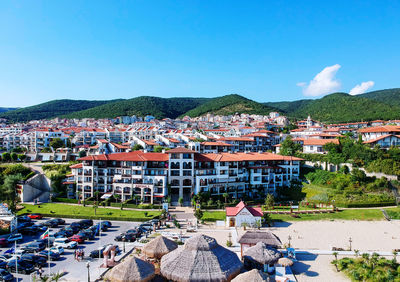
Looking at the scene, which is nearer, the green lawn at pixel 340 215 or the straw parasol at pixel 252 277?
the straw parasol at pixel 252 277

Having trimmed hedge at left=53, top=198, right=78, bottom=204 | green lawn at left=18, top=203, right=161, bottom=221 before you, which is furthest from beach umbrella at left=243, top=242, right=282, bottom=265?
trimmed hedge at left=53, top=198, right=78, bottom=204

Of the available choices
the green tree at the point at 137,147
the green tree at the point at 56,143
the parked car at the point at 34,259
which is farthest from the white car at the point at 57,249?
the green tree at the point at 56,143

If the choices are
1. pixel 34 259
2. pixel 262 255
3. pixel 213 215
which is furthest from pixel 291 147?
pixel 34 259

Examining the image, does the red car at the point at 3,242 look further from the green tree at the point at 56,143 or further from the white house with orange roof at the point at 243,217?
the green tree at the point at 56,143

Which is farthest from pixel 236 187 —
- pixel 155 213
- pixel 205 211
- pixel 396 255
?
pixel 396 255

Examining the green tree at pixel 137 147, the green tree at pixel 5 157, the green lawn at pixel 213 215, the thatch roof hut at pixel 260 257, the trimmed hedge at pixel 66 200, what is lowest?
the trimmed hedge at pixel 66 200
